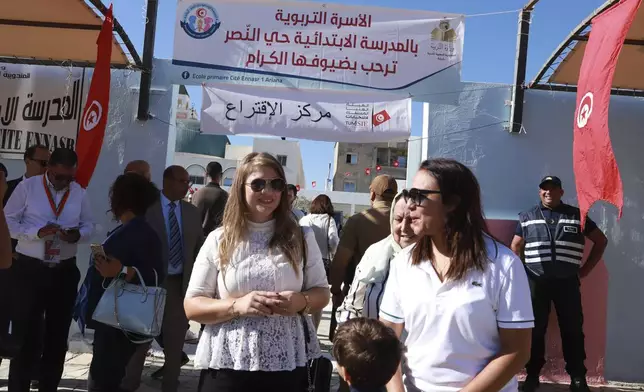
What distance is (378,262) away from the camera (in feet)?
9.88

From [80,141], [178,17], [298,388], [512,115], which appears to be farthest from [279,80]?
[298,388]

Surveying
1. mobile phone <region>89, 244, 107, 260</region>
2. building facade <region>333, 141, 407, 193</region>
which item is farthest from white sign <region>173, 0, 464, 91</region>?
building facade <region>333, 141, 407, 193</region>

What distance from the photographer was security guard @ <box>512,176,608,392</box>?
Result: 16.9 ft

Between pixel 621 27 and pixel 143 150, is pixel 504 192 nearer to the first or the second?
pixel 621 27

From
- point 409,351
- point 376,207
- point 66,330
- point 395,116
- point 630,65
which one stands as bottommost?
point 66,330

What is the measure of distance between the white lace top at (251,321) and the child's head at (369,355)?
0.42m

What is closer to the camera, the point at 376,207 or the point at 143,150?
the point at 376,207

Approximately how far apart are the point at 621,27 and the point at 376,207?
207 cm

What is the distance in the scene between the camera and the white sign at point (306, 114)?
18.9ft

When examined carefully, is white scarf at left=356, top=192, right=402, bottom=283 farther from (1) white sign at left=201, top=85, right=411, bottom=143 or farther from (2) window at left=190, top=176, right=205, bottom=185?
(2) window at left=190, top=176, right=205, bottom=185

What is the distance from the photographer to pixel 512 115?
229 inches

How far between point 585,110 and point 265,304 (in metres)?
3.11

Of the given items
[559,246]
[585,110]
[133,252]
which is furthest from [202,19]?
[559,246]

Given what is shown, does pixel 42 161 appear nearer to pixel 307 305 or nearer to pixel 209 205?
pixel 209 205
